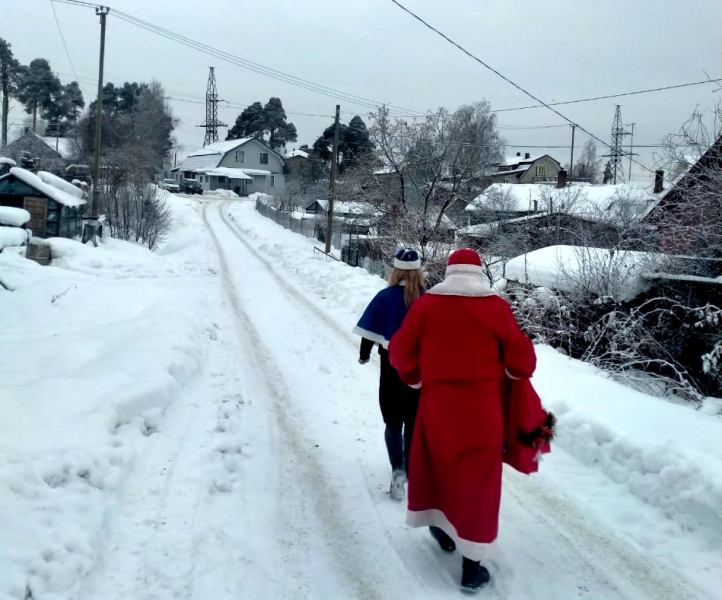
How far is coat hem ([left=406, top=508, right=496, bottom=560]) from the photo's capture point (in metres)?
3.68

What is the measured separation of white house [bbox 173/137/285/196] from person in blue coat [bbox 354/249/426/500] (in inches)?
2942

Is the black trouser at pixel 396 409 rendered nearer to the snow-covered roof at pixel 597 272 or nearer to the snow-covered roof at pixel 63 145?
the snow-covered roof at pixel 597 272

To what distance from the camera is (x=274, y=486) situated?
16.8ft

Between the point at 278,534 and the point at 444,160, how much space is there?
20.0m

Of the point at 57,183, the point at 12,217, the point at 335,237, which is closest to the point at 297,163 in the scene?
the point at 335,237

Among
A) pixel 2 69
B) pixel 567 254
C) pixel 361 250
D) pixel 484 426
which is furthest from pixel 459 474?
pixel 2 69

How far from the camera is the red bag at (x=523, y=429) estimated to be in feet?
12.9

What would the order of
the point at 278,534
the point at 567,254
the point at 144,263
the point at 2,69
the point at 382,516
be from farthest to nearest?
the point at 2,69
the point at 144,263
the point at 567,254
the point at 382,516
the point at 278,534

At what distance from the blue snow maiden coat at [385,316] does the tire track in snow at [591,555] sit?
5.01ft

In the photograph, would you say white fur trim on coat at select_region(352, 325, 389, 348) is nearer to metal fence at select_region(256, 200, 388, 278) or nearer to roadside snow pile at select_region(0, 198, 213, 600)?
roadside snow pile at select_region(0, 198, 213, 600)

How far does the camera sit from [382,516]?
4.71 meters

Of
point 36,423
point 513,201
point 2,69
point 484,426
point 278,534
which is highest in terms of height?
point 2,69

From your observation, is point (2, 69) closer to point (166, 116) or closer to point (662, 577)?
point (166, 116)

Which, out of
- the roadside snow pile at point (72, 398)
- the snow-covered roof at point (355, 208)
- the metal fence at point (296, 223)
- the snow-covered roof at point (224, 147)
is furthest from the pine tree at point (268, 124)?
the roadside snow pile at point (72, 398)
